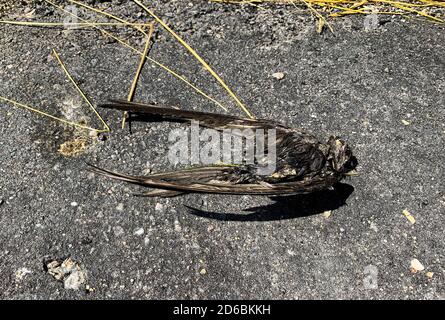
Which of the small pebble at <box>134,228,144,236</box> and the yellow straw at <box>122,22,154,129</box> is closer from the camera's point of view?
the small pebble at <box>134,228,144,236</box>

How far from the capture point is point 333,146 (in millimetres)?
2475

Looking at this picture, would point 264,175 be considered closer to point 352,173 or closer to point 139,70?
point 352,173

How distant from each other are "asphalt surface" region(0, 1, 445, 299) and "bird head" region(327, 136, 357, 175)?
7 cm

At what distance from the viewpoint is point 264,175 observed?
7.64 feet

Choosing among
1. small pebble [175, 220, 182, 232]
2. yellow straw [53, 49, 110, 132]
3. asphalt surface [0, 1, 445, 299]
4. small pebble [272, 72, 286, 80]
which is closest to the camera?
asphalt surface [0, 1, 445, 299]

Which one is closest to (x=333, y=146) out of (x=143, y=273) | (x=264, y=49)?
(x=264, y=49)

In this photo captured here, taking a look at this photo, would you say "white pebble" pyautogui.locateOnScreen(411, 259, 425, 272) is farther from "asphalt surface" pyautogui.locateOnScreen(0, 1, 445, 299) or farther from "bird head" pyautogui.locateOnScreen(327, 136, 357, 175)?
"bird head" pyautogui.locateOnScreen(327, 136, 357, 175)

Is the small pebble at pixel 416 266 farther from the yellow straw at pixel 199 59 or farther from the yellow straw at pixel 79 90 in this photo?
the yellow straw at pixel 79 90

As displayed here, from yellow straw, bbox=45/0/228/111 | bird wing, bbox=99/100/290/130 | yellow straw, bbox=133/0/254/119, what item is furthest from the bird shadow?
yellow straw, bbox=45/0/228/111

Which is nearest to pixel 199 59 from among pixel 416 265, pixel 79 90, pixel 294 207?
pixel 79 90

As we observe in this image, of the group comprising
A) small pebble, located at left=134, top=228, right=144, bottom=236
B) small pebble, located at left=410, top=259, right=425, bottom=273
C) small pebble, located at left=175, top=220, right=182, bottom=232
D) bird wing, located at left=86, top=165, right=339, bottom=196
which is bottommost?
small pebble, located at left=134, top=228, right=144, bottom=236

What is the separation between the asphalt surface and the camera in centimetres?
216

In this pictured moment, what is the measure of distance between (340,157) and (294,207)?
13.7 inches
